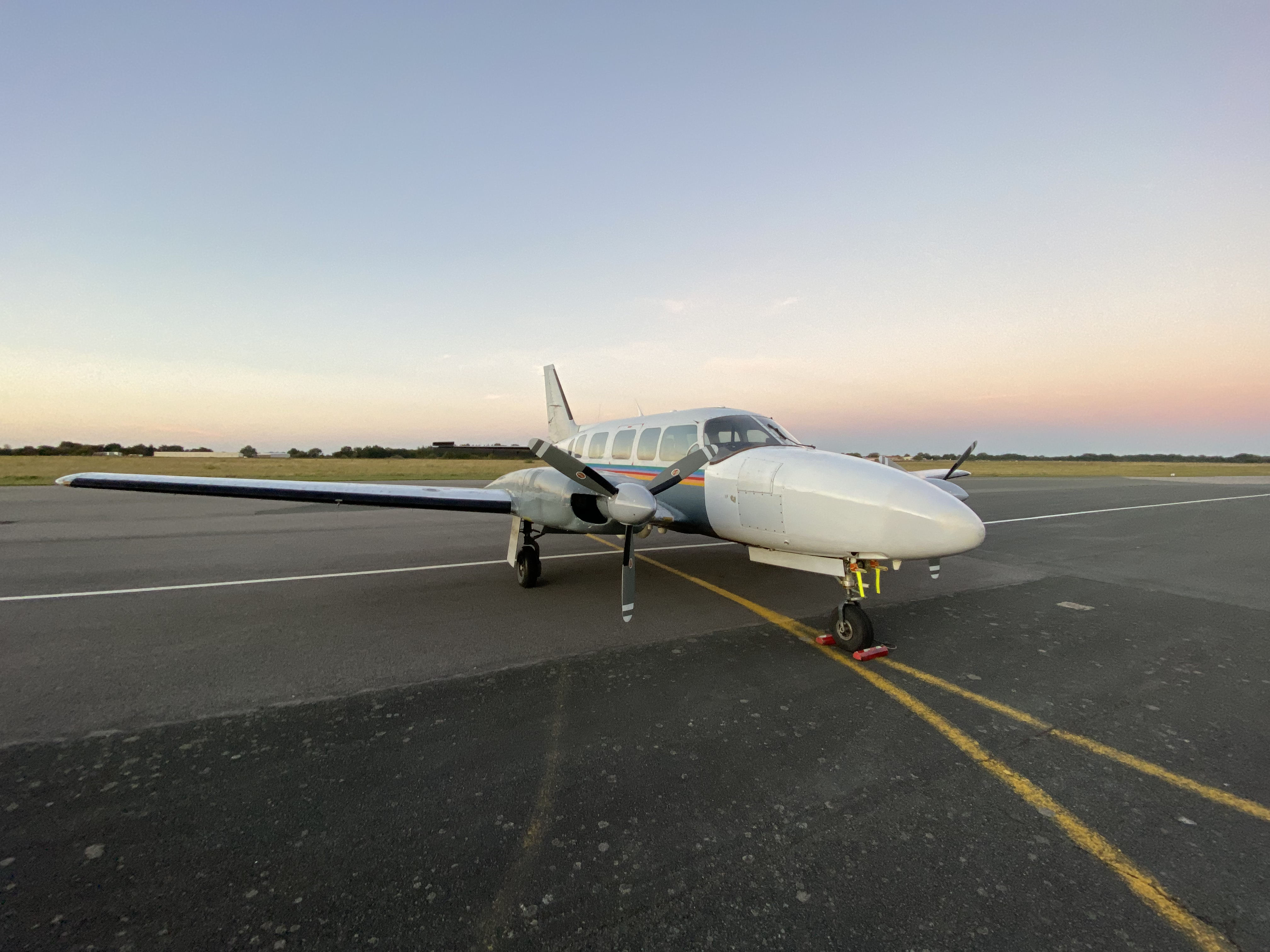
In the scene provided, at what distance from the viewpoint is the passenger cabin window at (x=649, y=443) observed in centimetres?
795

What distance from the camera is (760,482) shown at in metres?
5.79

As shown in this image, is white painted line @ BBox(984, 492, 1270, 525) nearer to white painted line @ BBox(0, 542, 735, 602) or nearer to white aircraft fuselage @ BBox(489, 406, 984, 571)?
white aircraft fuselage @ BBox(489, 406, 984, 571)

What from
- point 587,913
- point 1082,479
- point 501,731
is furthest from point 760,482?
point 1082,479

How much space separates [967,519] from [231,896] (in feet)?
18.4

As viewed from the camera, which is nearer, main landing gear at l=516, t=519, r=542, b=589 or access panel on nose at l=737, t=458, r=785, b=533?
access panel on nose at l=737, t=458, r=785, b=533

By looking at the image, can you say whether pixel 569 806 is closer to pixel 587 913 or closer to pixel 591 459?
pixel 587 913

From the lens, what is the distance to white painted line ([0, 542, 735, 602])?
6676 millimetres

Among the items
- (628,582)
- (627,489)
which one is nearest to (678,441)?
(627,489)

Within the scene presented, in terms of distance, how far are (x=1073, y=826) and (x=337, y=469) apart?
157 feet

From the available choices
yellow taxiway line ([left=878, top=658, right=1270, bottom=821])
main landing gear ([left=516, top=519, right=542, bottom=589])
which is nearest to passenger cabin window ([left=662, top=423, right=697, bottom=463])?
main landing gear ([left=516, top=519, right=542, bottom=589])

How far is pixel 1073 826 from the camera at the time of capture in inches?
105

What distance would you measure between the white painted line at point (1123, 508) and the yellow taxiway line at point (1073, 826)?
32.3 ft

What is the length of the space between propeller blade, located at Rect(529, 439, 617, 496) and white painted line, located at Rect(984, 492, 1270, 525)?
10474 millimetres

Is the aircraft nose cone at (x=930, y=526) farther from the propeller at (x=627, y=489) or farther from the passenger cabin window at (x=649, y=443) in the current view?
the passenger cabin window at (x=649, y=443)
